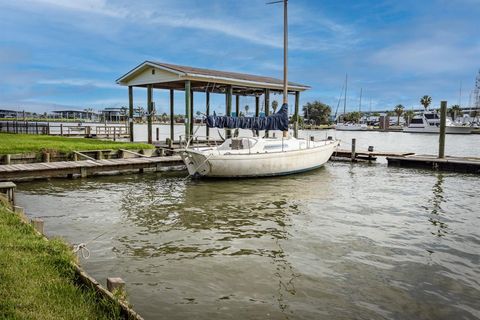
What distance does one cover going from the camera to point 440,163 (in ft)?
82.7

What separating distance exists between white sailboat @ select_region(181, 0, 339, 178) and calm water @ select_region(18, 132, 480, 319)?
1240 mm

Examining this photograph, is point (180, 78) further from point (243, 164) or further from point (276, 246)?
point (276, 246)

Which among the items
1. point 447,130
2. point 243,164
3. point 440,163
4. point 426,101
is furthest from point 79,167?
point 426,101

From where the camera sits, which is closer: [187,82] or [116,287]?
[116,287]

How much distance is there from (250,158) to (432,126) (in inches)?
3591

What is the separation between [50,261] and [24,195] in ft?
33.5

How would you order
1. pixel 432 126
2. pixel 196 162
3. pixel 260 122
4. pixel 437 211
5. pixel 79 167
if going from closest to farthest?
pixel 437 211, pixel 79 167, pixel 196 162, pixel 260 122, pixel 432 126

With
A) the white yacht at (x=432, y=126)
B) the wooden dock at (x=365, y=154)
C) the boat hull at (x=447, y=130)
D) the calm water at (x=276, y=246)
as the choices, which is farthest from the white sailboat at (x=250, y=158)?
the white yacht at (x=432, y=126)

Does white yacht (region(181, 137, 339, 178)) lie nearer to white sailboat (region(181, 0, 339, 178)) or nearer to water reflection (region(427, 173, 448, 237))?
white sailboat (region(181, 0, 339, 178))

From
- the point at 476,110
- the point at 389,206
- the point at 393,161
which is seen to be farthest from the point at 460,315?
the point at 476,110

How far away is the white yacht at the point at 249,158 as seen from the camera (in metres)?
18.7

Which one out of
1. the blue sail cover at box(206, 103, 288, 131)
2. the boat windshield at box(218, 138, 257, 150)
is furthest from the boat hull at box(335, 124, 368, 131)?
the boat windshield at box(218, 138, 257, 150)

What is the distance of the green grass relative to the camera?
15.3ft

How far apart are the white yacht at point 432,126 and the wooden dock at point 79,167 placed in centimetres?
8822
